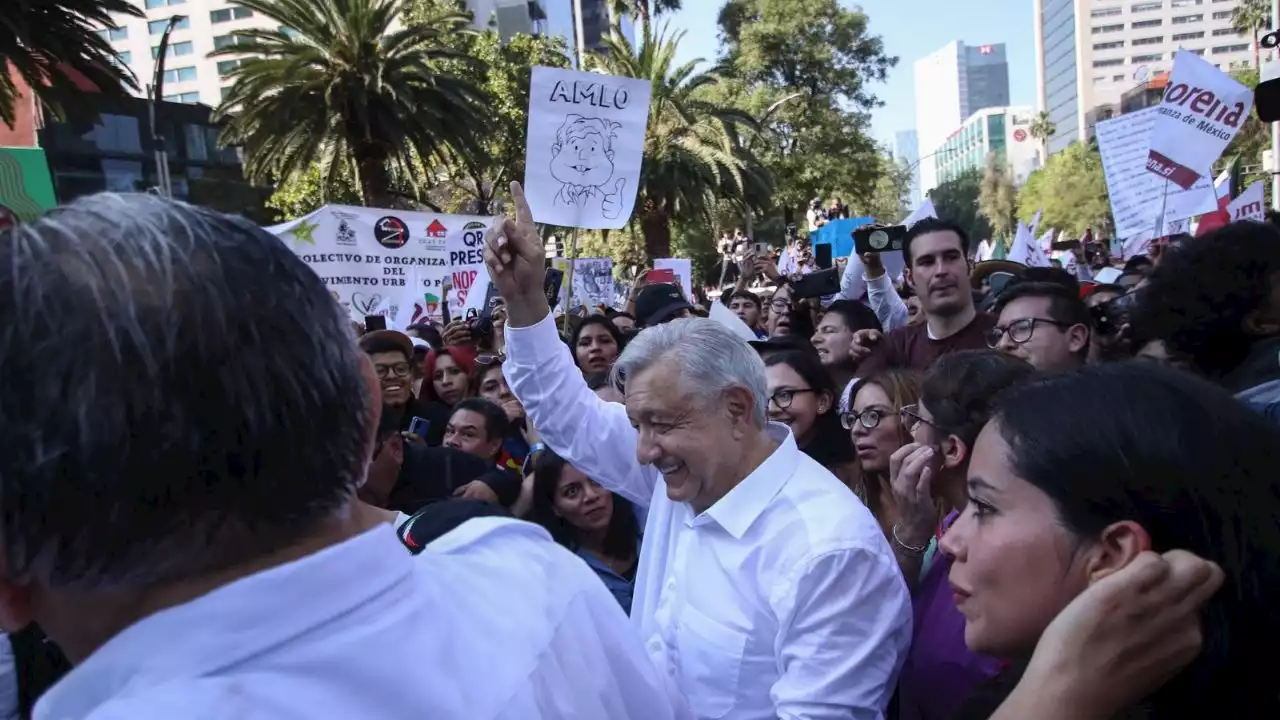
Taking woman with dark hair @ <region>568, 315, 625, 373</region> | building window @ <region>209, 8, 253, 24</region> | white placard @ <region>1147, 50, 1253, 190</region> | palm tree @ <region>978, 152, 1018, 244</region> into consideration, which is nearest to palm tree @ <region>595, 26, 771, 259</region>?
white placard @ <region>1147, 50, 1253, 190</region>

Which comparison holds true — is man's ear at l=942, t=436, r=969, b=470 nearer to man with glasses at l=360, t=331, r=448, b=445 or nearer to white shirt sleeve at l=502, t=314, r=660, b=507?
white shirt sleeve at l=502, t=314, r=660, b=507

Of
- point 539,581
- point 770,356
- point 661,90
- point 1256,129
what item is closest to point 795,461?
point 539,581

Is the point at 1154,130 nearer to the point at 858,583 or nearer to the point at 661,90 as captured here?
the point at 858,583

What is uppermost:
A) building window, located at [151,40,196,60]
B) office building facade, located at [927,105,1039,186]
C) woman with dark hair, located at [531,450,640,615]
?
building window, located at [151,40,196,60]

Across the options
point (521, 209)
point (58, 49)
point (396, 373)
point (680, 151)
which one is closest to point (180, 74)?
point (680, 151)

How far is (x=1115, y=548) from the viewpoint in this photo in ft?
4.14

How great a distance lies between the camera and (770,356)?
3656 millimetres

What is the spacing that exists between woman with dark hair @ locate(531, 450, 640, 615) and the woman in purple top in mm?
1191

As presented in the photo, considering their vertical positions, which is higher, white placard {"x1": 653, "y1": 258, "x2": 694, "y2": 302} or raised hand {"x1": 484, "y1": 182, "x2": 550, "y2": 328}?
raised hand {"x1": 484, "y1": 182, "x2": 550, "y2": 328}

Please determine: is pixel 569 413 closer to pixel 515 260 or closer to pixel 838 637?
pixel 515 260

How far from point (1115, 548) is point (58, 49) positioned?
46.7 ft

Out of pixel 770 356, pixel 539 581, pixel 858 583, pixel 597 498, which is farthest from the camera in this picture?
pixel 770 356

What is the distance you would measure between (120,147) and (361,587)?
1676 inches

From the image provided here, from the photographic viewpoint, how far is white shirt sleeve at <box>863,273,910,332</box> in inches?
246
